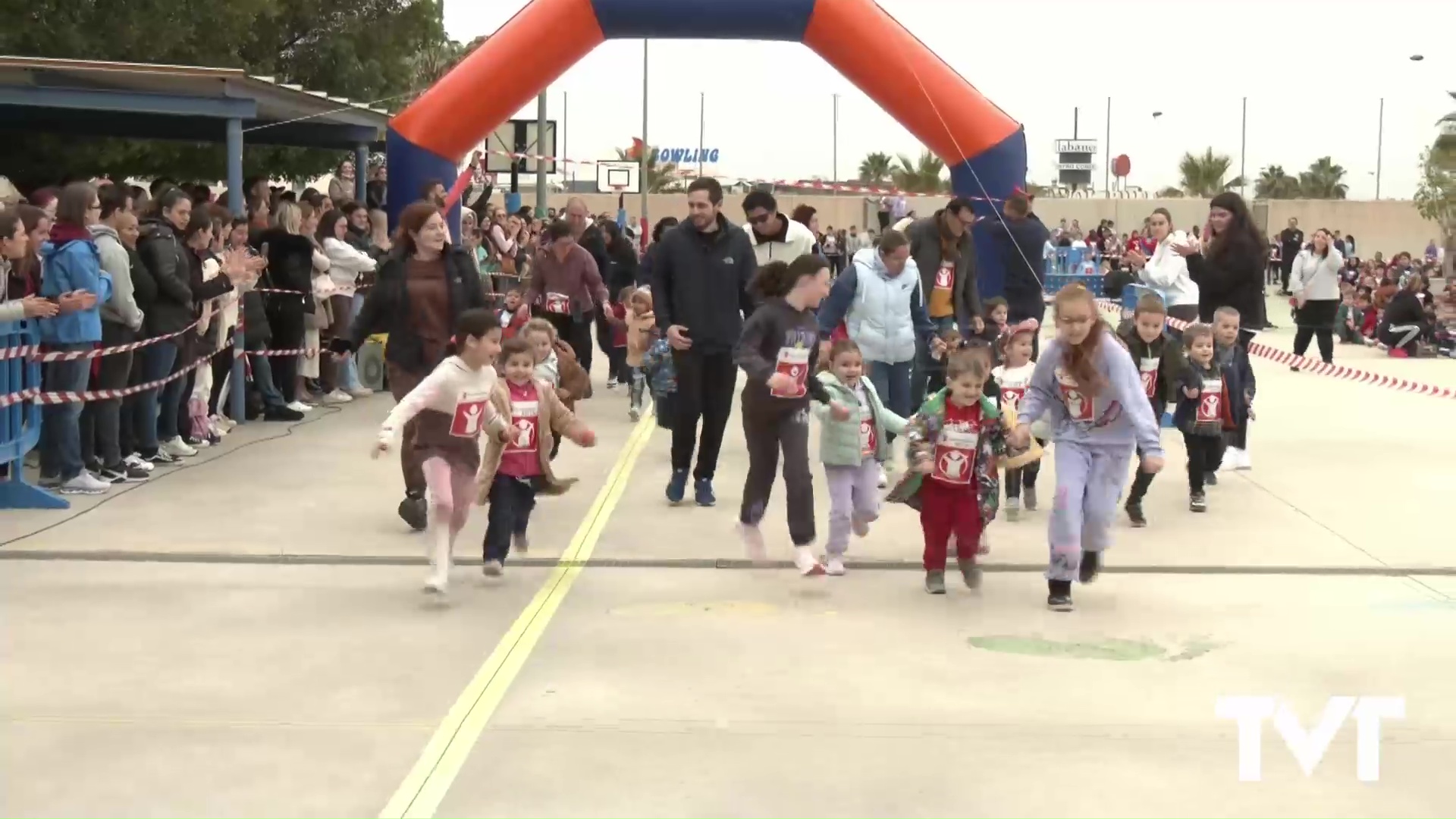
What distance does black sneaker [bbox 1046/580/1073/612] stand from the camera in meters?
7.99

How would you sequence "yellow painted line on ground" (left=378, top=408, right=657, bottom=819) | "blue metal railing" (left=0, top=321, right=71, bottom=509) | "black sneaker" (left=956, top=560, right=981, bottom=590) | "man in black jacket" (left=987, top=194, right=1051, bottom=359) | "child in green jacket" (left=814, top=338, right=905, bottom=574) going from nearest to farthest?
"yellow painted line on ground" (left=378, top=408, right=657, bottom=819)
"black sneaker" (left=956, top=560, right=981, bottom=590)
"child in green jacket" (left=814, top=338, right=905, bottom=574)
"blue metal railing" (left=0, top=321, right=71, bottom=509)
"man in black jacket" (left=987, top=194, right=1051, bottom=359)

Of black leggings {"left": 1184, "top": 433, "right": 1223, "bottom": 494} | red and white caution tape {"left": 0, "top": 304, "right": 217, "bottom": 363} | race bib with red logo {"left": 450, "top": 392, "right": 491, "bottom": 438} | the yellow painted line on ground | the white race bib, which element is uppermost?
red and white caution tape {"left": 0, "top": 304, "right": 217, "bottom": 363}

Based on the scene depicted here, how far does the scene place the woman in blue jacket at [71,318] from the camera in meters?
10.6

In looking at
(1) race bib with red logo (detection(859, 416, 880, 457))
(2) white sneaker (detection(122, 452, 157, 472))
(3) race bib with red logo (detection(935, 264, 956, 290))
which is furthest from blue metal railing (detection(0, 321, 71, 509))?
(3) race bib with red logo (detection(935, 264, 956, 290))

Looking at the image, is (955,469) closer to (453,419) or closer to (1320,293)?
(453,419)

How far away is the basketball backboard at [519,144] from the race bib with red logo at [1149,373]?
690 inches

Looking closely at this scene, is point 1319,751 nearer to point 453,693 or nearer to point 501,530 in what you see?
point 453,693

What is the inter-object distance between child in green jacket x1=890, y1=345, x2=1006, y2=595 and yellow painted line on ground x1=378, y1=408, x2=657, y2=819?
1.64 m

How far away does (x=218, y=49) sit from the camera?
24906 mm

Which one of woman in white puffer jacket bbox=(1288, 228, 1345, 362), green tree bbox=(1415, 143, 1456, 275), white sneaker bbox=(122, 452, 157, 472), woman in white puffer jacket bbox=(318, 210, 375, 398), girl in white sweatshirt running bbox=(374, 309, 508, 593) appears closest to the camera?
girl in white sweatshirt running bbox=(374, 309, 508, 593)

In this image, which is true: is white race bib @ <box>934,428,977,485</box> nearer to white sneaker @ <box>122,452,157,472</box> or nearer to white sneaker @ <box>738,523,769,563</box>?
white sneaker @ <box>738,523,769,563</box>

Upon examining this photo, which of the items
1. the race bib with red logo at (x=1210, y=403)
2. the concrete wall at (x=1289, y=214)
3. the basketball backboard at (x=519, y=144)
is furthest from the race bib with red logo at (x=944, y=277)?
the concrete wall at (x=1289, y=214)

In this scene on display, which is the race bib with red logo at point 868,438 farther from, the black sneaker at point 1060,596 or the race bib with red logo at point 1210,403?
the race bib with red logo at point 1210,403

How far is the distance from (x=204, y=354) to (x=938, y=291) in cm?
502
